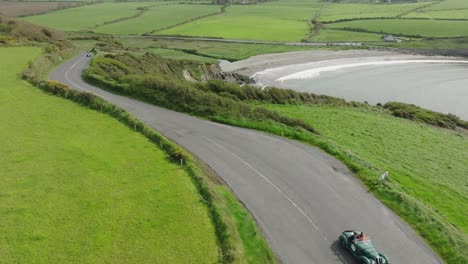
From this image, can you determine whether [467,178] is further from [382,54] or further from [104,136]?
[382,54]

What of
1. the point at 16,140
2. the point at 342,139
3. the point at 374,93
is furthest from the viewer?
the point at 374,93

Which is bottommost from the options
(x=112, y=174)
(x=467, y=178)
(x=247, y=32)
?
(x=467, y=178)

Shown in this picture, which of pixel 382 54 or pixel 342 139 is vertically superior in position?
pixel 382 54

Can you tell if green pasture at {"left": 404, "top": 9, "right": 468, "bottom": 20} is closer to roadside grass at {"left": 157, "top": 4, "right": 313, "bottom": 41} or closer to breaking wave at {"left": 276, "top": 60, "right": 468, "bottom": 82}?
roadside grass at {"left": 157, "top": 4, "right": 313, "bottom": 41}

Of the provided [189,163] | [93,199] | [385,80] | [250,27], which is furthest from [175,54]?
[93,199]

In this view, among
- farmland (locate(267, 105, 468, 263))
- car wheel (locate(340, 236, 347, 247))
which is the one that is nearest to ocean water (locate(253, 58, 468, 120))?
farmland (locate(267, 105, 468, 263))

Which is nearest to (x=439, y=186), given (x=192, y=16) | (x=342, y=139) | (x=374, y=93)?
(x=342, y=139)

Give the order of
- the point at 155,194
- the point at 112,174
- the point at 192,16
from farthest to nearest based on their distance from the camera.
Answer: the point at 192,16 → the point at 112,174 → the point at 155,194
